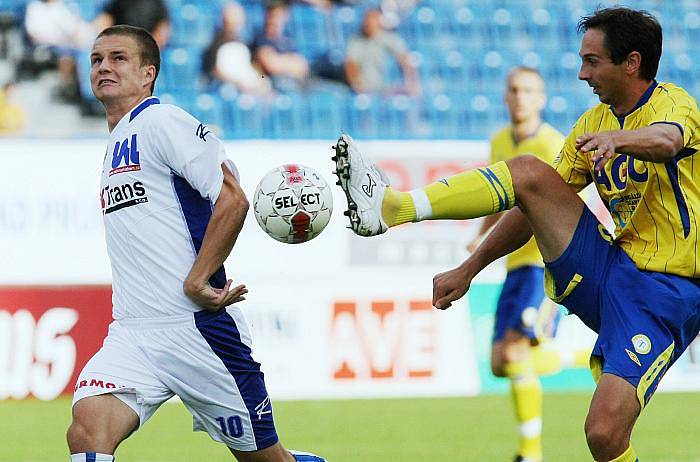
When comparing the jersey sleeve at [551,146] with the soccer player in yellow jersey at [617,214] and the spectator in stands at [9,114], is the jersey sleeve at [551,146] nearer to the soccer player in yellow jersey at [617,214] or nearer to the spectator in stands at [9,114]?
the soccer player in yellow jersey at [617,214]

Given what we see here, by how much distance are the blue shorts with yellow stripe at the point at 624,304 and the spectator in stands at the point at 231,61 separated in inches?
322

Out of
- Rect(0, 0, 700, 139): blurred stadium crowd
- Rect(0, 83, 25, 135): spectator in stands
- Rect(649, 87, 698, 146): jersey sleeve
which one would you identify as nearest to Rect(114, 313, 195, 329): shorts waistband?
Rect(649, 87, 698, 146): jersey sleeve

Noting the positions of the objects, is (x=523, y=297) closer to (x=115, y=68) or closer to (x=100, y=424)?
(x=115, y=68)

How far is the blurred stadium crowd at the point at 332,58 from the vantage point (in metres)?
12.7

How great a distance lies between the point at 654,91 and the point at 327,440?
4.20 m

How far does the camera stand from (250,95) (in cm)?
1309

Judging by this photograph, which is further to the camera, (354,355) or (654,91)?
(354,355)

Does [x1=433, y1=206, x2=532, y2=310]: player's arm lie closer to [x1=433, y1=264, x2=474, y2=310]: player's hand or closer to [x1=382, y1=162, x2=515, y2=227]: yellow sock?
[x1=433, y1=264, x2=474, y2=310]: player's hand

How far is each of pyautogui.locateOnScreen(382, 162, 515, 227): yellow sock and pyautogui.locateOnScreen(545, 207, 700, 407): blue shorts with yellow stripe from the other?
1.39 feet

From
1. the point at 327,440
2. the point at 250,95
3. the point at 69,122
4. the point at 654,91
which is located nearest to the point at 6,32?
the point at 69,122

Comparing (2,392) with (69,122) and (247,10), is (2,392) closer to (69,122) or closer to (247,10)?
(69,122)

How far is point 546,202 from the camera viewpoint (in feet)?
16.6

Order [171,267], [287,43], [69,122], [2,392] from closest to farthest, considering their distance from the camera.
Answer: [171,267], [2,392], [69,122], [287,43]

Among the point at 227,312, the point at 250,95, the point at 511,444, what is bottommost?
the point at 511,444
